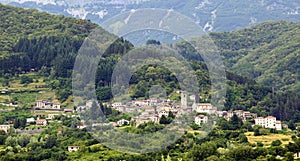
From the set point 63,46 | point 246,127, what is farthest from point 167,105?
point 63,46

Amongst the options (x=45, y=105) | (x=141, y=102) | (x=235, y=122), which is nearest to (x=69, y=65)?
Answer: (x=45, y=105)

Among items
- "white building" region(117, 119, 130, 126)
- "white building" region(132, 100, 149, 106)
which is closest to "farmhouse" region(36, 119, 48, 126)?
"white building" region(117, 119, 130, 126)

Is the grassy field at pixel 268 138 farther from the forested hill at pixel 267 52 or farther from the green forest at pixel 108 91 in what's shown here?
the forested hill at pixel 267 52

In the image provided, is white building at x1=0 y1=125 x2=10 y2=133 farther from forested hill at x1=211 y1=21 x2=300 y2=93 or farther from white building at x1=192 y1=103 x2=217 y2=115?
forested hill at x1=211 y1=21 x2=300 y2=93

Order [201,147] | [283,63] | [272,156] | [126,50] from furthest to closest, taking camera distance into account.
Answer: [283,63] → [126,50] → [201,147] → [272,156]

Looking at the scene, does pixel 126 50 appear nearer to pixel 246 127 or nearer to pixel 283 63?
pixel 246 127

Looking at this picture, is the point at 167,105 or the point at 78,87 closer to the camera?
the point at 167,105

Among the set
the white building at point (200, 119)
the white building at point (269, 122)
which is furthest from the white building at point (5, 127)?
the white building at point (269, 122)
